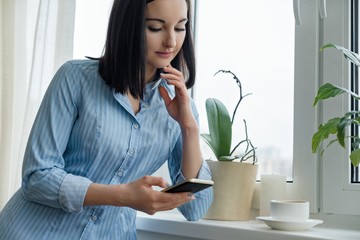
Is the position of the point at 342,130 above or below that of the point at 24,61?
below

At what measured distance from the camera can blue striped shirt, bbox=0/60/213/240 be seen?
4.84 feet

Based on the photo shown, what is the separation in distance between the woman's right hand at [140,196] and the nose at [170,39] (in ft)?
1.20

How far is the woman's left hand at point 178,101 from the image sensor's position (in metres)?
1.56

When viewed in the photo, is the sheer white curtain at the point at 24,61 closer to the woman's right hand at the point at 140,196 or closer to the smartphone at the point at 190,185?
the woman's right hand at the point at 140,196

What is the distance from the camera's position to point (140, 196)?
4.57ft

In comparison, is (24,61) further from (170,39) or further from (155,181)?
(155,181)

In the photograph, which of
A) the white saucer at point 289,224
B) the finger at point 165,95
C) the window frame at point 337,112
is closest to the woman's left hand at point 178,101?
the finger at point 165,95

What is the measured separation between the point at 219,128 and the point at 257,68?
12.3 inches

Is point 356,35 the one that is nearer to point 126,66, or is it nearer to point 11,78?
point 126,66

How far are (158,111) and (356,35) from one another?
636 millimetres

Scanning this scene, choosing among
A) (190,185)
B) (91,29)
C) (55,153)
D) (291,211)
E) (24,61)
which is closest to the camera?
(190,185)

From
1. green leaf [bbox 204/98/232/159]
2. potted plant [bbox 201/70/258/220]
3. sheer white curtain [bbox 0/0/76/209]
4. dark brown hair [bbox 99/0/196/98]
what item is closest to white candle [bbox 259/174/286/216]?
potted plant [bbox 201/70/258/220]

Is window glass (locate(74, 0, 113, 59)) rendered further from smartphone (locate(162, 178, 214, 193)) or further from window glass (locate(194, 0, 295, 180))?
smartphone (locate(162, 178, 214, 193))

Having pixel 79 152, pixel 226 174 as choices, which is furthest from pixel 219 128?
pixel 79 152
